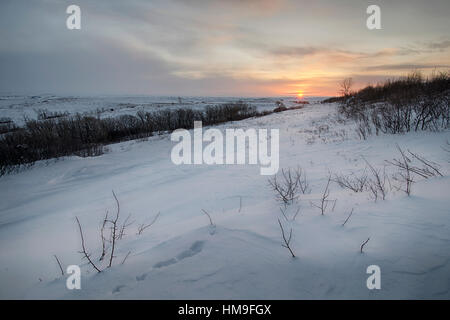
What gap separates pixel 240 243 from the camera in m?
2.04

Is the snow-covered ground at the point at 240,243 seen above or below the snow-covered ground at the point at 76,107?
below

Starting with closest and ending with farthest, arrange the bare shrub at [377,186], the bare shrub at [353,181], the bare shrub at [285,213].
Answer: the bare shrub at [285,213]
the bare shrub at [377,186]
the bare shrub at [353,181]

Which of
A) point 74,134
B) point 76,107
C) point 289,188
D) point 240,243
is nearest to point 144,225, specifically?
point 240,243

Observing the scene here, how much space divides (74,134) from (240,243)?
1580 centimetres

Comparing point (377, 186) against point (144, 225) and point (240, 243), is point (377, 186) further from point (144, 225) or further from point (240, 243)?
point (144, 225)

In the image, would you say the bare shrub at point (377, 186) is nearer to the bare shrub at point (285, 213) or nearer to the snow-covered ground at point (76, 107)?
the bare shrub at point (285, 213)

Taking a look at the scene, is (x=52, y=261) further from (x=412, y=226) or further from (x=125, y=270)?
(x=412, y=226)

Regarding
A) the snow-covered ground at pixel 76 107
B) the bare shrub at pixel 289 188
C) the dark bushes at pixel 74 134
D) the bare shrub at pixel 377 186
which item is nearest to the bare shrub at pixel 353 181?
the bare shrub at pixel 377 186

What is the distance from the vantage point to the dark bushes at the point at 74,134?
908cm

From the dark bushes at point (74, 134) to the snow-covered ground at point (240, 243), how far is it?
18.0 ft

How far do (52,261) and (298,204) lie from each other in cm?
342

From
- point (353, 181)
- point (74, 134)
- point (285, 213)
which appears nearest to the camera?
point (285, 213)
